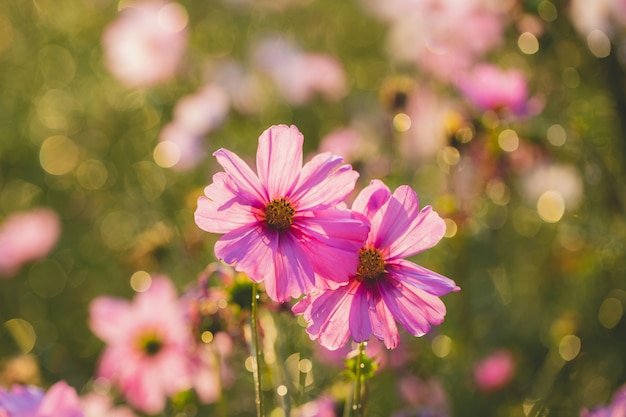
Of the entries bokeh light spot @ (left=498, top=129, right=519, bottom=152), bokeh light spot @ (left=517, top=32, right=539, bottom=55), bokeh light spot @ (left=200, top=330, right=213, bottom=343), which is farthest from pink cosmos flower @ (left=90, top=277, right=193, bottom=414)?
bokeh light spot @ (left=517, top=32, right=539, bottom=55)

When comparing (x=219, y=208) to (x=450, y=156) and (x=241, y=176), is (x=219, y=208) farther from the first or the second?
(x=450, y=156)

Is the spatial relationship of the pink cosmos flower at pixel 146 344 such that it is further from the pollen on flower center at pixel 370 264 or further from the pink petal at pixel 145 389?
the pollen on flower center at pixel 370 264

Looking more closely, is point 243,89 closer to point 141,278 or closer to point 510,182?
point 141,278

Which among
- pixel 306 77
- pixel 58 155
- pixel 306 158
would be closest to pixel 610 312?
pixel 306 158

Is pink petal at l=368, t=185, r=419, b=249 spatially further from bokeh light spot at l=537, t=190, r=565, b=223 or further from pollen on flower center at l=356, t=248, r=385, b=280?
bokeh light spot at l=537, t=190, r=565, b=223

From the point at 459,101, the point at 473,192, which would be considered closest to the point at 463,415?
the point at 473,192
